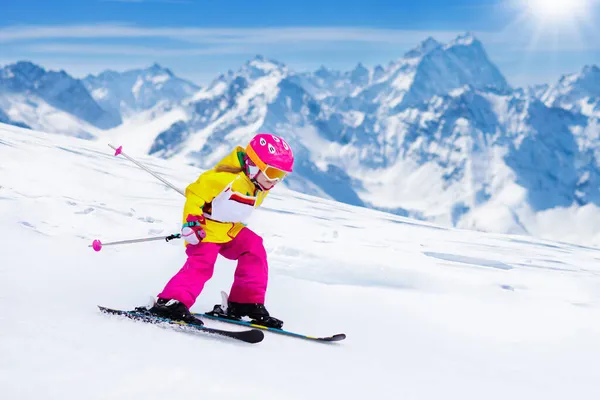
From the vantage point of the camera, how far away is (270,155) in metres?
4.79

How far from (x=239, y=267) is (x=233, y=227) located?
0.39 m

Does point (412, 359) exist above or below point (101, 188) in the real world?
below

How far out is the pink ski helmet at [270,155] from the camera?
4797mm

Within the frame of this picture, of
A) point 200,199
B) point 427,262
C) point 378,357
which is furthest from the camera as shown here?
point 427,262

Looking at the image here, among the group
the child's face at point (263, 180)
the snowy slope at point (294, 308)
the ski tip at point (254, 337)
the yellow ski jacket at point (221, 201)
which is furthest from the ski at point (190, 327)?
the child's face at point (263, 180)

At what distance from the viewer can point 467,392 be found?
141 inches

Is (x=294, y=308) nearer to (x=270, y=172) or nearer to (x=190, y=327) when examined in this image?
(x=270, y=172)

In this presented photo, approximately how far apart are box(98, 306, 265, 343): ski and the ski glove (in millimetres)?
654

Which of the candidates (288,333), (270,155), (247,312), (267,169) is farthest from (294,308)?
(270,155)

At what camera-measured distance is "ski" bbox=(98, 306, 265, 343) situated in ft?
12.9

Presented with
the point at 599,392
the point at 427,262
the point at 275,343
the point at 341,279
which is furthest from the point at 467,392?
the point at 427,262

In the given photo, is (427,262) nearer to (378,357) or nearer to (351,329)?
(351,329)

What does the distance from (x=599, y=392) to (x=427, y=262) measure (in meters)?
4.37

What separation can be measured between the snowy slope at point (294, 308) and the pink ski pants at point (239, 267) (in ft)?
1.66
